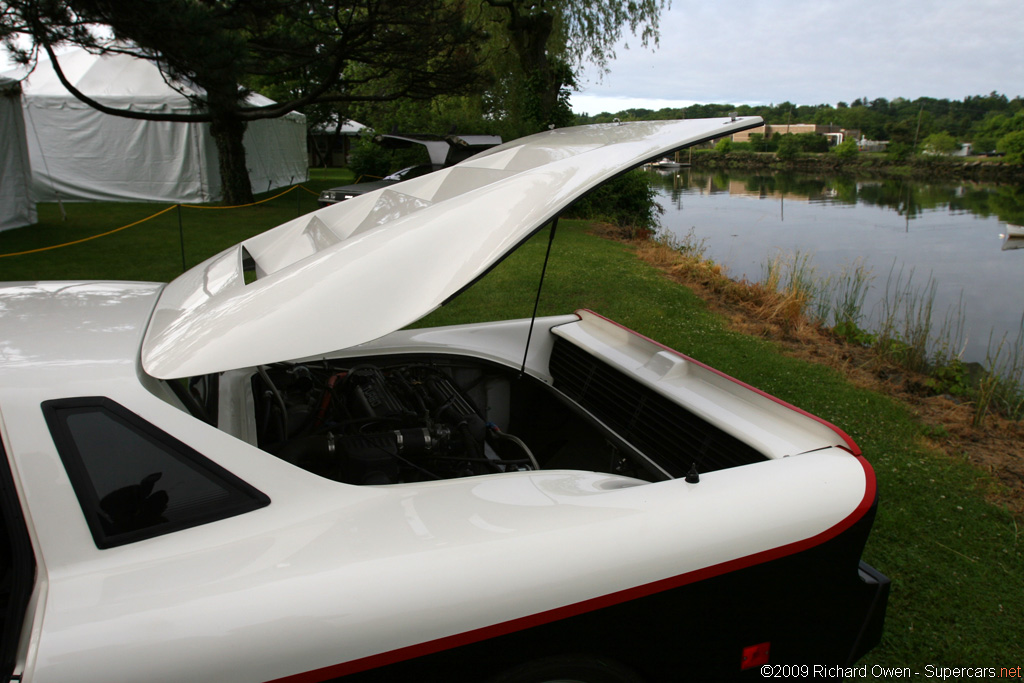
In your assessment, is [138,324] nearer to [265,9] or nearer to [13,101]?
[265,9]

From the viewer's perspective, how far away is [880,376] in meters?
5.73

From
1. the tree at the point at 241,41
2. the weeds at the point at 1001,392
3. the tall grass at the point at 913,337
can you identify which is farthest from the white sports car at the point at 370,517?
the tree at the point at 241,41

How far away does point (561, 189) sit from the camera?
1.87 m

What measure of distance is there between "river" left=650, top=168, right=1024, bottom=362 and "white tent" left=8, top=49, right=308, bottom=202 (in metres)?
12.5

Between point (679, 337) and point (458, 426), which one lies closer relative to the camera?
point (458, 426)

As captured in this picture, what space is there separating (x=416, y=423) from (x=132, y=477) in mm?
1104

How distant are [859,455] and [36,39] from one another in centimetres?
1089

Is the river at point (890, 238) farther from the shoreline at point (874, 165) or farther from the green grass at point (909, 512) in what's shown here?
the shoreline at point (874, 165)

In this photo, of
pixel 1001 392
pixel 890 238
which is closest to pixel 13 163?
pixel 1001 392

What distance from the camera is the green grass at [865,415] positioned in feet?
8.53

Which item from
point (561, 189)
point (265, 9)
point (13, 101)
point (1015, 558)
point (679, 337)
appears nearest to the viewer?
point (561, 189)

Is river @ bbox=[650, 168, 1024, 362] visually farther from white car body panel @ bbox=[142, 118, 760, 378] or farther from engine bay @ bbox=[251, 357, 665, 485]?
white car body panel @ bbox=[142, 118, 760, 378]

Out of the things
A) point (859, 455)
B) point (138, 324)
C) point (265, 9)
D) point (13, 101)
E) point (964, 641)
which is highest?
point (265, 9)

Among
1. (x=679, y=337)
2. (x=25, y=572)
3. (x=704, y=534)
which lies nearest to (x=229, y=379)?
(x=25, y=572)
